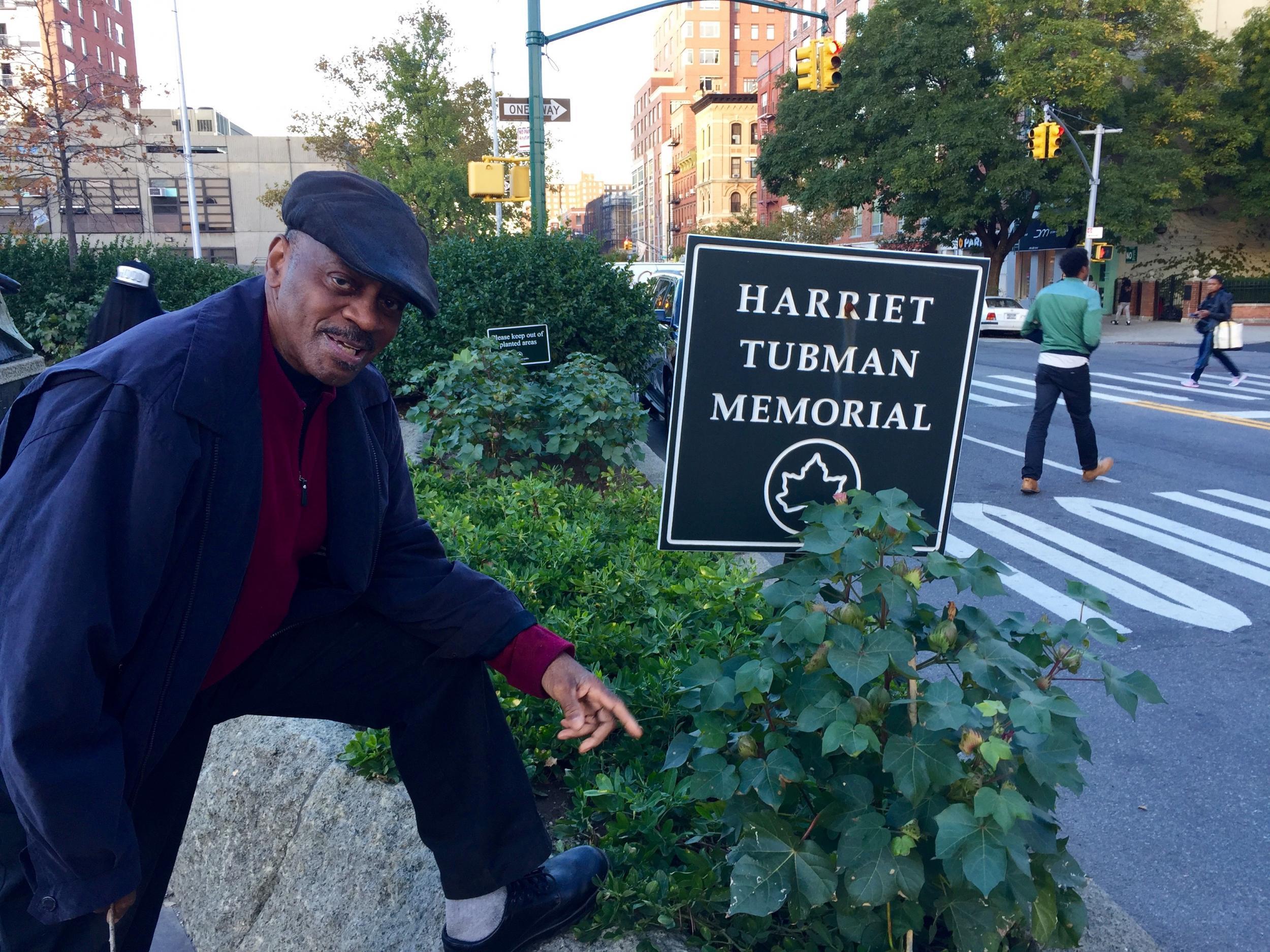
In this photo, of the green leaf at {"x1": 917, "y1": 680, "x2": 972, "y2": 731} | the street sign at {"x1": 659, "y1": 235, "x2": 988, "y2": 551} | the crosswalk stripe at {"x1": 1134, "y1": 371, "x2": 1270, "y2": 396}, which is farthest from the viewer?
the crosswalk stripe at {"x1": 1134, "y1": 371, "x2": 1270, "y2": 396}

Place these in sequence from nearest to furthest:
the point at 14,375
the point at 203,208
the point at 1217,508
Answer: the point at 14,375 < the point at 1217,508 < the point at 203,208

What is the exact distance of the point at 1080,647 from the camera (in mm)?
2066

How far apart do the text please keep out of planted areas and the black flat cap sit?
2.80ft

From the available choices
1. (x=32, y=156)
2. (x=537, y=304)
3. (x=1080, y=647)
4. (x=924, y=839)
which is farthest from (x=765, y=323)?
(x=32, y=156)

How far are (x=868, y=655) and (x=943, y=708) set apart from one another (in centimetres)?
17

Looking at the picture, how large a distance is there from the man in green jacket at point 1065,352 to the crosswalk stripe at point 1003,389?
311 inches

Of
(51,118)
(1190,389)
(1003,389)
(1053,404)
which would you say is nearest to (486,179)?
(1053,404)

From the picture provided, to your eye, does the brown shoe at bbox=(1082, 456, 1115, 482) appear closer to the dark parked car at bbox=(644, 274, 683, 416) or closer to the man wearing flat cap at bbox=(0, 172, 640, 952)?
the dark parked car at bbox=(644, 274, 683, 416)

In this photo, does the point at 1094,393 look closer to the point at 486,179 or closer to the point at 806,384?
the point at 486,179

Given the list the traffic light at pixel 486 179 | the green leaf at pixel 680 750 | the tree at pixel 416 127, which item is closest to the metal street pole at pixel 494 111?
the tree at pixel 416 127

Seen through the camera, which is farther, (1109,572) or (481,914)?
(1109,572)

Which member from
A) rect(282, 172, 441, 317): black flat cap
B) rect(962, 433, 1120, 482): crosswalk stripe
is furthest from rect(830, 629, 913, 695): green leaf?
rect(962, 433, 1120, 482): crosswalk stripe

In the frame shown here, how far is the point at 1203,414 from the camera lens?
1420 cm

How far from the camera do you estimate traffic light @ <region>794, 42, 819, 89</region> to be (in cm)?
1894
